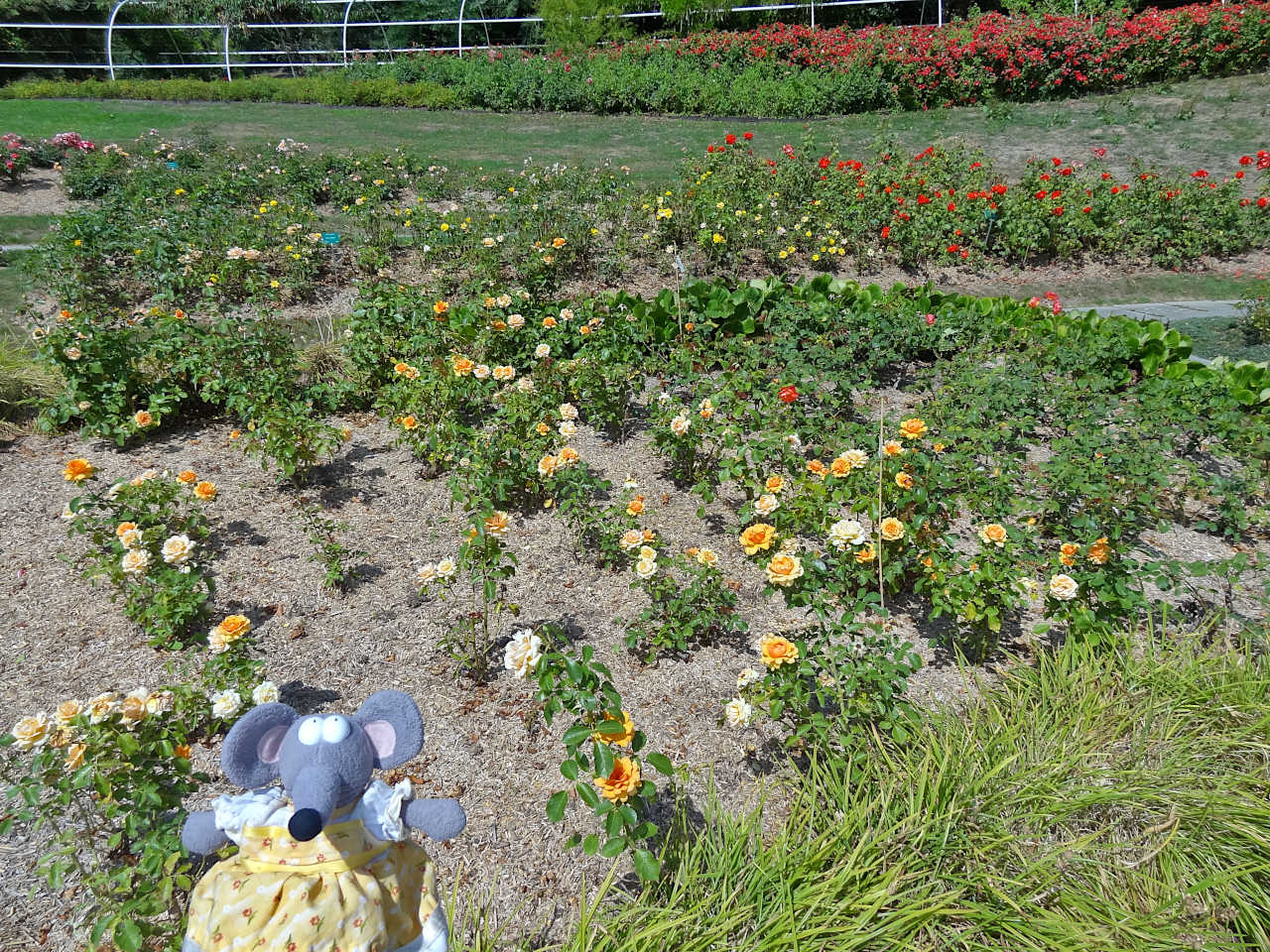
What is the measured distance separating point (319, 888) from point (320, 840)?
8 cm

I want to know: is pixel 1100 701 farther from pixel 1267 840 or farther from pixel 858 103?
pixel 858 103

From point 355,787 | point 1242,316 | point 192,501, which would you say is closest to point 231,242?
point 192,501

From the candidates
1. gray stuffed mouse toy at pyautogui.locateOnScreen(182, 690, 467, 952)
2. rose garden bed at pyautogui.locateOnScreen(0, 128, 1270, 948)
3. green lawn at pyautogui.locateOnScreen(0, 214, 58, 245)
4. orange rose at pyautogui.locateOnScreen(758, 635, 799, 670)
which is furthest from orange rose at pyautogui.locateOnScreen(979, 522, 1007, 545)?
green lawn at pyautogui.locateOnScreen(0, 214, 58, 245)

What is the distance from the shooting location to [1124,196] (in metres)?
7.17

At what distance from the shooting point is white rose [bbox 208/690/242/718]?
2.03 meters

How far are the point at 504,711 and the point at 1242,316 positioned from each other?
6.53 metres

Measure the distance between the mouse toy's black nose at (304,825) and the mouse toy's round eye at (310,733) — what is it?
5.0 inches

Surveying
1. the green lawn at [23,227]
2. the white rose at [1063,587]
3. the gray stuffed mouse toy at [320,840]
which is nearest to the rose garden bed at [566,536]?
the white rose at [1063,587]

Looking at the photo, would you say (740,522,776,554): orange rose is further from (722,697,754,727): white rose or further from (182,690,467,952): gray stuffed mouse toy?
(182,690,467,952): gray stuffed mouse toy

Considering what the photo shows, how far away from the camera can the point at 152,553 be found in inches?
110

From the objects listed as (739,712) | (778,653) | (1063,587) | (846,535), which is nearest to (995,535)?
(1063,587)

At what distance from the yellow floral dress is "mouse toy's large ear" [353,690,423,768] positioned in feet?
0.24

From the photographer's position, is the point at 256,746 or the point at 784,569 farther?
the point at 784,569

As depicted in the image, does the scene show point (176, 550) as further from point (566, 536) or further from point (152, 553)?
point (566, 536)
